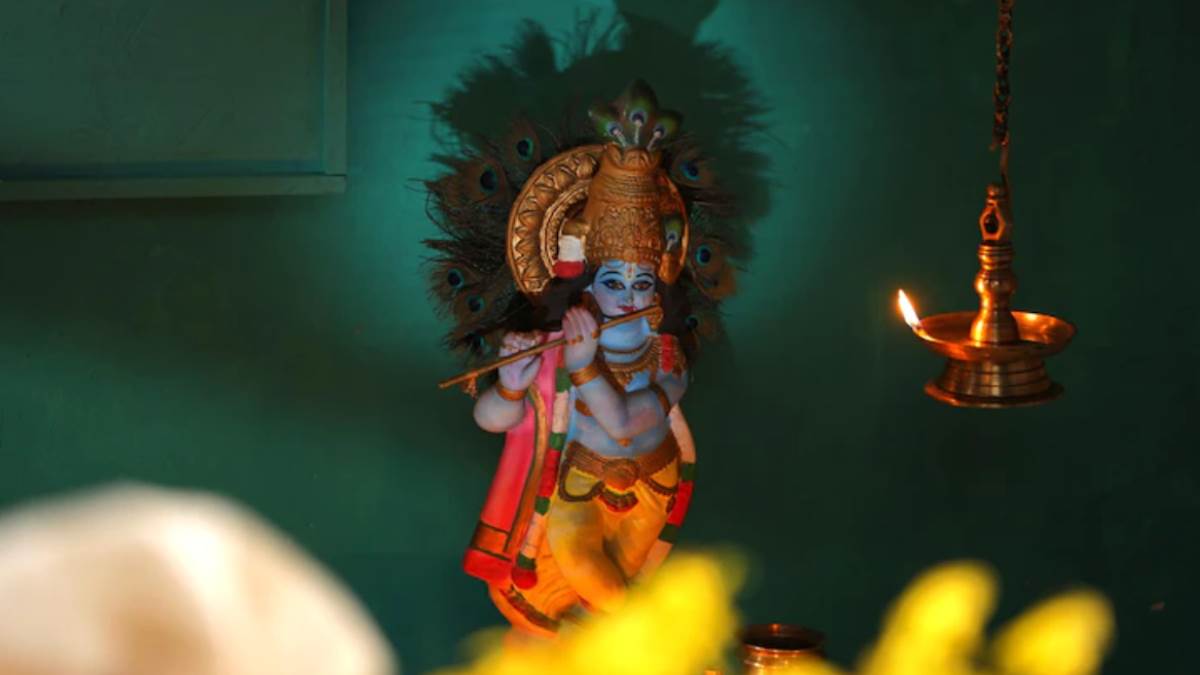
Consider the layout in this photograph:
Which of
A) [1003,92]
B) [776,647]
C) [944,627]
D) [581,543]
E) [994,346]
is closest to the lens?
[994,346]

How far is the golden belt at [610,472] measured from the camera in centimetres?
374

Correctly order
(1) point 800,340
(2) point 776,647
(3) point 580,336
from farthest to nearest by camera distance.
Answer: (1) point 800,340, (3) point 580,336, (2) point 776,647

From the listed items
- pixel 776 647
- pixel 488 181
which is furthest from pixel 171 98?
pixel 776 647

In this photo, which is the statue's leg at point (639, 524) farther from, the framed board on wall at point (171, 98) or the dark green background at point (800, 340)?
the framed board on wall at point (171, 98)

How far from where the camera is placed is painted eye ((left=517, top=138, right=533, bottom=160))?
374 centimetres

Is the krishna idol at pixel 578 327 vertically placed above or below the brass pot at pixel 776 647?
above

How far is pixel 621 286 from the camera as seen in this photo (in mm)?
3648

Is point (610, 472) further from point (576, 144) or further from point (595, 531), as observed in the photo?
point (576, 144)

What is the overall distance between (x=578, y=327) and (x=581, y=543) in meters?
0.51

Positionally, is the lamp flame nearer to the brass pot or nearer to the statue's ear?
the brass pot

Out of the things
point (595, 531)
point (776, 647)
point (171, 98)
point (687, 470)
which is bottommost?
point (776, 647)

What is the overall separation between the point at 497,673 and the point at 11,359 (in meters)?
1.34

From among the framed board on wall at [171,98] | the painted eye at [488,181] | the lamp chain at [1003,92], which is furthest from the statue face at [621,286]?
the lamp chain at [1003,92]

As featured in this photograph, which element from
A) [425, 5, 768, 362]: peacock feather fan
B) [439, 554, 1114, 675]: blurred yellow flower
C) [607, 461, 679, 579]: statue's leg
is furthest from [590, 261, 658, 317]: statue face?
[439, 554, 1114, 675]: blurred yellow flower
